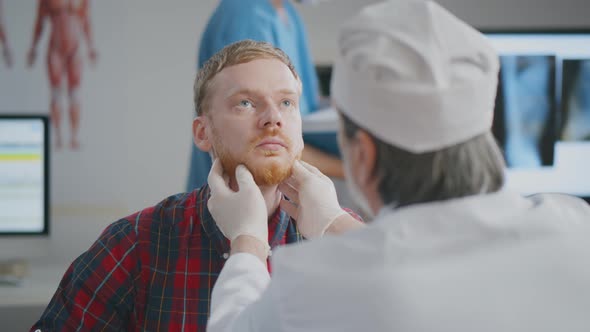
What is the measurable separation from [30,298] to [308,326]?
1.58 metres

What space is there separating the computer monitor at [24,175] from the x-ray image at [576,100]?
175 cm

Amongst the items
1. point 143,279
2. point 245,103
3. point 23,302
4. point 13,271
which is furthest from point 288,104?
point 13,271

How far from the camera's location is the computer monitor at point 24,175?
231 cm

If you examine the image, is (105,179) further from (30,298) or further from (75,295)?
(75,295)

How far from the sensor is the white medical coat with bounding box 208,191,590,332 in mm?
685

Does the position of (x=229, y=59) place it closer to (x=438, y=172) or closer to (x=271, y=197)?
(x=271, y=197)

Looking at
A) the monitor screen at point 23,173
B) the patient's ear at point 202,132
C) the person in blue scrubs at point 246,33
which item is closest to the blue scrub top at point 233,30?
the person in blue scrubs at point 246,33

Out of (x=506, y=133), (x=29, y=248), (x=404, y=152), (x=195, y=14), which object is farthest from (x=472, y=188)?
(x=29, y=248)

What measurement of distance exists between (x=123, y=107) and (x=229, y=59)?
4.62 ft

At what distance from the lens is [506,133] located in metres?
2.33

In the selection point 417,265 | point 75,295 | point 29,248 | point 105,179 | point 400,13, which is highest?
point 400,13

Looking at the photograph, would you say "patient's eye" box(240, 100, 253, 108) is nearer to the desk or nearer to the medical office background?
the desk

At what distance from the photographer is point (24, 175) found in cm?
233

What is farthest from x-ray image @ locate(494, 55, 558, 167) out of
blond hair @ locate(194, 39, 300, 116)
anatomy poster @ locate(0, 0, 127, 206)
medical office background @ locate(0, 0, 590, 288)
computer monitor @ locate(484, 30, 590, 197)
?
anatomy poster @ locate(0, 0, 127, 206)
